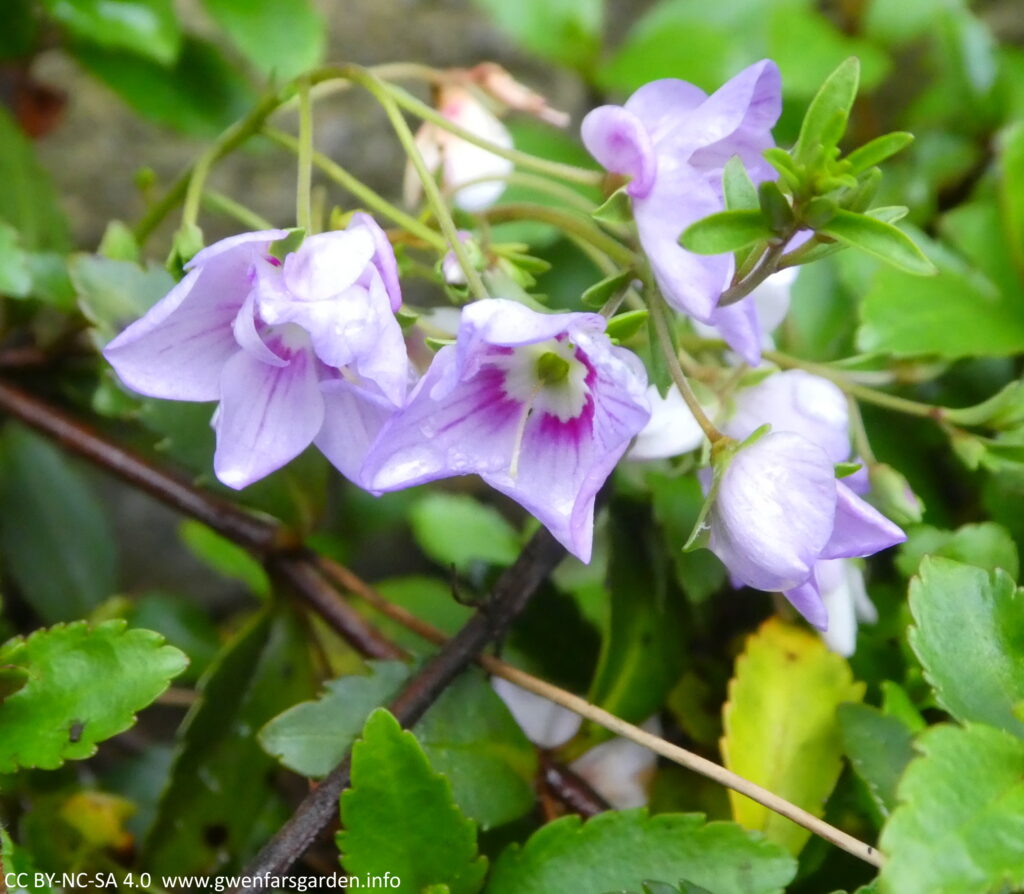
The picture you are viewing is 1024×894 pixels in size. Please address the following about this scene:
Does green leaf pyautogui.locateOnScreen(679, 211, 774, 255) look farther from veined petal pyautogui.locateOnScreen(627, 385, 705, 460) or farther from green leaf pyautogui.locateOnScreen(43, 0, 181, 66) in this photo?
green leaf pyautogui.locateOnScreen(43, 0, 181, 66)

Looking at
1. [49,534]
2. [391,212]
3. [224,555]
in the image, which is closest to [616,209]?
[391,212]

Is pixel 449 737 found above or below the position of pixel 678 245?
below

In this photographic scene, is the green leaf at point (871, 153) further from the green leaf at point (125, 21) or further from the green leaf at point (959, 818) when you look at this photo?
the green leaf at point (125, 21)

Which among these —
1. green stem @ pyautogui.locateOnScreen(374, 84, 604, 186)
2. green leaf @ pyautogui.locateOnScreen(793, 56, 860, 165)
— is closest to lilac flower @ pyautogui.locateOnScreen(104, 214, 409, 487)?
green stem @ pyautogui.locateOnScreen(374, 84, 604, 186)

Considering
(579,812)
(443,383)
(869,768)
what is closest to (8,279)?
(443,383)

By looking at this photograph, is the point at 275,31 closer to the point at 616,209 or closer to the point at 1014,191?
the point at 616,209

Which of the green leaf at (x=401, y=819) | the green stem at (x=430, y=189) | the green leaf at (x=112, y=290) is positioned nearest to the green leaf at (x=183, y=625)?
the green leaf at (x=112, y=290)
